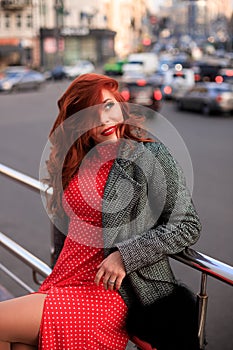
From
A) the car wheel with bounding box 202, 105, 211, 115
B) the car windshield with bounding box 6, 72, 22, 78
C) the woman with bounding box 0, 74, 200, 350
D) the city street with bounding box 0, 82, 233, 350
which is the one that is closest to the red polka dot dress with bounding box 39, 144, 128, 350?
the woman with bounding box 0, 74, 200, 350

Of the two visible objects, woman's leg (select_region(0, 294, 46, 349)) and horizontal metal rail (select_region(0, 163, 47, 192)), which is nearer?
woman's leg (select_region(0, 294, 46, 349))

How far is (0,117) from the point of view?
22953 mm

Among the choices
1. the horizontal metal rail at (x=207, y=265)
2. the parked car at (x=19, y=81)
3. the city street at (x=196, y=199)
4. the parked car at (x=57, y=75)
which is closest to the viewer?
the horizontal metal rail at (x=207, y=265)

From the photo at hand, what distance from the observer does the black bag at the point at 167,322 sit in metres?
2.05

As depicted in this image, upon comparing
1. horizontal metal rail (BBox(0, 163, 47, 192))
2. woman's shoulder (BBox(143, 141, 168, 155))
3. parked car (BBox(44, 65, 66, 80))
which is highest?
woman's shoulder (BBox(143, 141, 168, 155))

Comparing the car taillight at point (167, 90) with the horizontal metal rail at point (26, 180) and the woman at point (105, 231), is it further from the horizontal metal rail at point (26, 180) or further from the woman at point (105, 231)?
the woman at point (105, 231)

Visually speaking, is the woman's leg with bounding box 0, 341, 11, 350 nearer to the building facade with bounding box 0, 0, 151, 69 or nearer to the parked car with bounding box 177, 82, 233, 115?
the parked car with bounding box 177, 82, 233, 115

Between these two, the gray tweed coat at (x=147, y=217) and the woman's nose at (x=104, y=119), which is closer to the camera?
the gray tweed coat at (x=147, y=217)

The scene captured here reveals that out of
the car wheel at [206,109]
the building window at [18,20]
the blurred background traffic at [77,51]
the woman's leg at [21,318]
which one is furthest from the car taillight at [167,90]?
the building window at [18,20]

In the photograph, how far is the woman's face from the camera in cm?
225

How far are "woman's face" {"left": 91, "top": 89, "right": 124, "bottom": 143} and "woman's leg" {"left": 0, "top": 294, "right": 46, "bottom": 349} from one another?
683 mm

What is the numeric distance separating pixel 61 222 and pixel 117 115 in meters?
0.54

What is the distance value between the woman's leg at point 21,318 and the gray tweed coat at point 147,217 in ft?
1.03

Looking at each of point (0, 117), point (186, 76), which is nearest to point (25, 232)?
point (0, 117)
